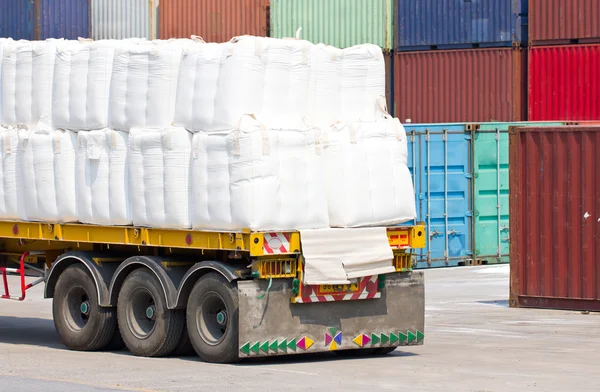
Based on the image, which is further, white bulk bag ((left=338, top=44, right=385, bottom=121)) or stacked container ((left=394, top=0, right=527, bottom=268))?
stacked container ((left=394, top=0, right=527, bottom=268))

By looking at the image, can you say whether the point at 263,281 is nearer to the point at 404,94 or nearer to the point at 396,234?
the point at 396,234

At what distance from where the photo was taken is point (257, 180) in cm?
1287

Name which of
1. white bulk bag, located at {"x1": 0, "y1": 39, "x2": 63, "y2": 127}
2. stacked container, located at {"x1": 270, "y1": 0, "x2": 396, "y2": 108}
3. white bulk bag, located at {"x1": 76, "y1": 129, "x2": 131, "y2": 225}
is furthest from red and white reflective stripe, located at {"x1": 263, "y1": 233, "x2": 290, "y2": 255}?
stacked container, located at {"x1": 270, "y1": 0, "x2": 396, "y2": 108}

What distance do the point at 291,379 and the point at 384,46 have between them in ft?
80.1

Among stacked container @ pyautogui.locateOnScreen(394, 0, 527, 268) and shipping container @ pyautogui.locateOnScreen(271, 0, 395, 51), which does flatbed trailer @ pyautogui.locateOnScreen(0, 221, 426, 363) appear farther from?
shipping container @ pyautogui.locateOnScreen(271, 0, 395, 51)

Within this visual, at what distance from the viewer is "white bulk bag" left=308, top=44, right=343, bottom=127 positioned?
13641 mm

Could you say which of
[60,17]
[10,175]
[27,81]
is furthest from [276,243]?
[60,17]

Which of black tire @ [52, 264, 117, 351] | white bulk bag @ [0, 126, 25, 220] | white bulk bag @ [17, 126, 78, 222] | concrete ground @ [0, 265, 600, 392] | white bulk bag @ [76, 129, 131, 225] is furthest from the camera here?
white bulk bag @ [0, 126, 25, 220]

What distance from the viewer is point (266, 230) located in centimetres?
1289

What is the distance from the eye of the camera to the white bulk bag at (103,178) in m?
14.0

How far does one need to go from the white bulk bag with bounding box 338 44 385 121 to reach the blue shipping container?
1197 centimetres

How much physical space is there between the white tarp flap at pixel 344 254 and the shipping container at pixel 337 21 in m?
22.6

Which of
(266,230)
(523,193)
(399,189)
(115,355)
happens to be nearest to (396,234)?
(399,189)

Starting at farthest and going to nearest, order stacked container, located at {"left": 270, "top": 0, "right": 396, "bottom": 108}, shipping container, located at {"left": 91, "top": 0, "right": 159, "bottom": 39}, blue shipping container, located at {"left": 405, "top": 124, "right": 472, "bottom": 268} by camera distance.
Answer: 1. shipping container, located at {"left": 91, "top": 0, "right": 159, "bottom": 39}
2. stacked container, located at {"left": 270, "top": 0, "right": 396, "bottom": 108}
3. blue shipping container, located at {"left": 405, "top": 124, "right": 472, "bottom": 268}
